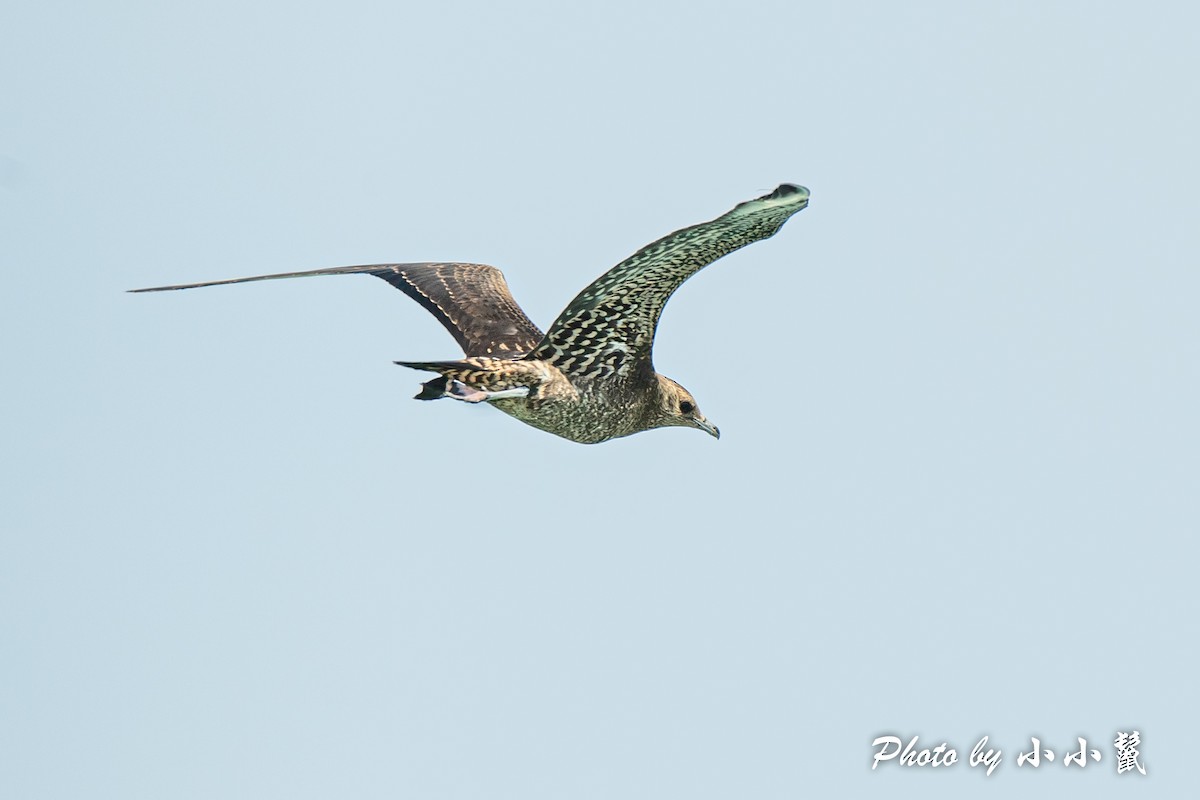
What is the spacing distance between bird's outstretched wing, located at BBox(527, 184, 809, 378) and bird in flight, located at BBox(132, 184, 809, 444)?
0.04 ft

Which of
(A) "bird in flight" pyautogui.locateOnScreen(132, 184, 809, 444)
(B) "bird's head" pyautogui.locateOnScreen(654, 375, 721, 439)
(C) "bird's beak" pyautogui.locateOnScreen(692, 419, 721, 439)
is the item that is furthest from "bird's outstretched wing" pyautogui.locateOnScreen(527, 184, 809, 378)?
(C) "bird's beak" pyautogui.locateOnScreen(692, 419, 721, 439)

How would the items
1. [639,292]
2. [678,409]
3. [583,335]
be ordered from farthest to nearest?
[678,409] → [583,335] → [639,292]

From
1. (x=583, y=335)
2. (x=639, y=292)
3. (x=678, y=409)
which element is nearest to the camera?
(x=639, y=292)

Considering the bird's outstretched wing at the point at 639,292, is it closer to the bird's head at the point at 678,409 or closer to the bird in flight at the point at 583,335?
the bird in flight at the point at 583,335

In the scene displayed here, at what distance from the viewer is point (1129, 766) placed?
58.3 ft

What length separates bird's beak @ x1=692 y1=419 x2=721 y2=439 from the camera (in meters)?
17.2

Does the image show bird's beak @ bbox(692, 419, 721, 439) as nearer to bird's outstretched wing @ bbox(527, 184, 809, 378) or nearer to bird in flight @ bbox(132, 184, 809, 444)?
bird in flight @ bbox(132, 184, 809, 444)

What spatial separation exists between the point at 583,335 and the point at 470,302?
2.37 metres

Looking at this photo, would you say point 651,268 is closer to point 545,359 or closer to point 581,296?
point 581,296

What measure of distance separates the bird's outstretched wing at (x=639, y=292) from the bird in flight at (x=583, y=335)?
0.01m

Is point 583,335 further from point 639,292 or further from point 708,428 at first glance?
point 708,428

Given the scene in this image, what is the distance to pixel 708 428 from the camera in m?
17.3

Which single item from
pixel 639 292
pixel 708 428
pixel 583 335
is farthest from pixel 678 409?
pixel 639 292

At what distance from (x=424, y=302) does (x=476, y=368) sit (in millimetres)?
2478
